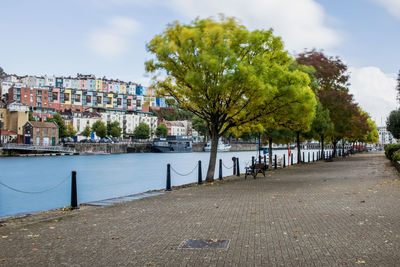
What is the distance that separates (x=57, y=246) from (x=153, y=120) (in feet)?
565

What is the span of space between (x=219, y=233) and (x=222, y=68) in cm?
1283

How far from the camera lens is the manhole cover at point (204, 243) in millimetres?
6964

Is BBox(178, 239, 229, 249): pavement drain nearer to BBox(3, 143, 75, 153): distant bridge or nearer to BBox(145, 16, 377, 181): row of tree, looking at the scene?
BBox(145, 16, 377, 181): row of tree

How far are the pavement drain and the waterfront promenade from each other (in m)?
0.13

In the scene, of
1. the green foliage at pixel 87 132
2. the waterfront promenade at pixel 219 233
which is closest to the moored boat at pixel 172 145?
the green foliage at pixel 87 132

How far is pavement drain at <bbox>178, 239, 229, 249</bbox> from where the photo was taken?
6954 millimetres

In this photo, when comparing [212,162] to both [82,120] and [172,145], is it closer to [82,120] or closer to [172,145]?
[172,145]

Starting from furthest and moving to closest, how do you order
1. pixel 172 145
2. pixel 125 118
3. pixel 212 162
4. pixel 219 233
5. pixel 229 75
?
pixel 125 118, pixel 172 145, pixel 212 162, pixel 229 75, pixel 219 233

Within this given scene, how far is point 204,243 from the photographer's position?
23.5ft

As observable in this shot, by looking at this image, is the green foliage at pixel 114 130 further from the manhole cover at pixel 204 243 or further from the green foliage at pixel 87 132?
the manhole cover at pixel 204 243

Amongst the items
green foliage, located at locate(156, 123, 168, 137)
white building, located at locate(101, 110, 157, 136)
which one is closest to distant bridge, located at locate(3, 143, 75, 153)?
green foliage, located at locate(156, 123, 168, 137)

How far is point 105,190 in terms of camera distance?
110 ft

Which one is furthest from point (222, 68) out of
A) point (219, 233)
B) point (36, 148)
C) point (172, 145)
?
point (172, 145)

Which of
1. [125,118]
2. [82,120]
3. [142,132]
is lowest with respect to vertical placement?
[142,132]
